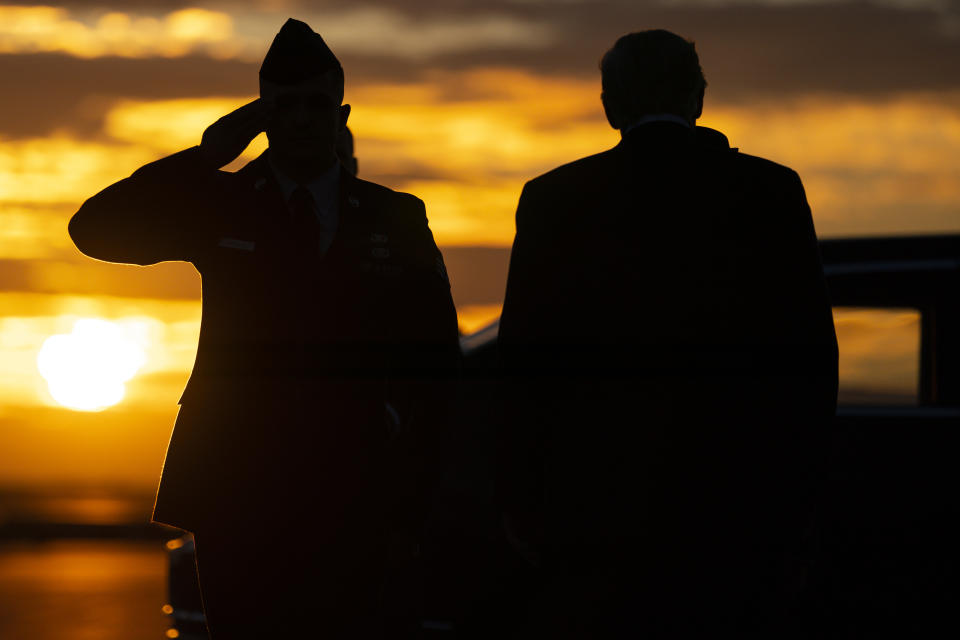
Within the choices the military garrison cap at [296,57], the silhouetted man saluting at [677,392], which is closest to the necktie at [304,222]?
the military garrison cap at [296,57]

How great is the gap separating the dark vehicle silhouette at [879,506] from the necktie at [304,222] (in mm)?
1288

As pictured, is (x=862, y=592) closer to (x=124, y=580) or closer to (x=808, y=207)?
(x=808, y=207)

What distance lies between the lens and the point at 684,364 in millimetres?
2914

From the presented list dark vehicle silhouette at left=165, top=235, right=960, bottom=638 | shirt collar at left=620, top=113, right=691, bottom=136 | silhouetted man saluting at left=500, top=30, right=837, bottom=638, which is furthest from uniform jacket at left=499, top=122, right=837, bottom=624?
dark vehicle silhouette at left=165, top=235, right=960, bottom=638

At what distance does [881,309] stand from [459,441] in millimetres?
1651

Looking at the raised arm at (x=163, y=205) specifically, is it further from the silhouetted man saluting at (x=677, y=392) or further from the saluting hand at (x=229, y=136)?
the silhouetted man saluting at (x=677, y=392)

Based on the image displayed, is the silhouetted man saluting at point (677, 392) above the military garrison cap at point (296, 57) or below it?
below

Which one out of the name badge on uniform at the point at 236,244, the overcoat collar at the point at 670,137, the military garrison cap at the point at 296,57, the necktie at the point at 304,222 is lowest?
the name badge on uniform at the point at 236,244

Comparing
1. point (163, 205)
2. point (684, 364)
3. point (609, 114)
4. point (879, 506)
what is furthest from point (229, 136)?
point (879, 506)

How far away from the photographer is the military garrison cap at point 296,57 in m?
3.51

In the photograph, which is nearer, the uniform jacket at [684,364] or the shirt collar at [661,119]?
the uniform jacket at [684,364]

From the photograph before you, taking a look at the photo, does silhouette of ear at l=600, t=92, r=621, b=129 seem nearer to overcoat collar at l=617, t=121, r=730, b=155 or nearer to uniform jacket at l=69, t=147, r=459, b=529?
overcoat collar at l=617, t=121, r=730, b=155

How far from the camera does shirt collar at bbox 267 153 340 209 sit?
3574mm

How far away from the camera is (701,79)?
3.22m
